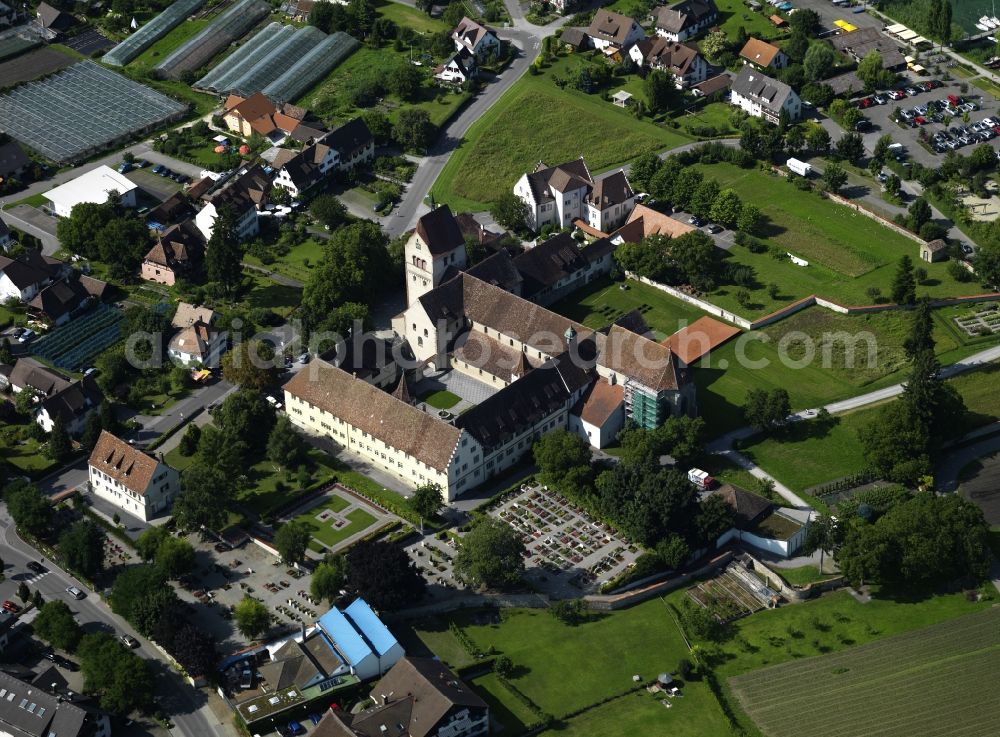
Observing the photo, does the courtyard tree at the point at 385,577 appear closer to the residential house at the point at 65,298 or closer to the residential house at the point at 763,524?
the residential house at the point at 763,524

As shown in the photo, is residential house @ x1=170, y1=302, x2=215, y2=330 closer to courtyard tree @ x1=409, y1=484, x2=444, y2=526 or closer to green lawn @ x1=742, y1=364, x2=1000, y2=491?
courtyard tree @ x1=409, y1=484, x2=444, y2=526

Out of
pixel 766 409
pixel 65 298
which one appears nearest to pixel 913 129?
pixel 766 409

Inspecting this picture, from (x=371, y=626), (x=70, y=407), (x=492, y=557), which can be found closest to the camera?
(x=371, y=626)

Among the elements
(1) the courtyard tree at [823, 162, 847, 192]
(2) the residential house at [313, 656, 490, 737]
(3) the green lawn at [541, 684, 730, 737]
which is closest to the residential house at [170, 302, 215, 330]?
(2) the residential house at [313, 656, 490, 737]

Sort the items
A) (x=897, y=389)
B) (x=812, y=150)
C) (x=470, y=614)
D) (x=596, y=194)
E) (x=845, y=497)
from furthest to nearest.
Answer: (x=812, y=150) → (x=596, y=194) → (x=897, y=389) → (x=845, y=497) → (x=470, y=614)

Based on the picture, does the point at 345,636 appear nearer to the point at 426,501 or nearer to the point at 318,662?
the point at 318,662

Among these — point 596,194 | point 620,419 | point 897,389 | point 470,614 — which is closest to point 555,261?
point 596,194

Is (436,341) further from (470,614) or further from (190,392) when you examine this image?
(470,614)
